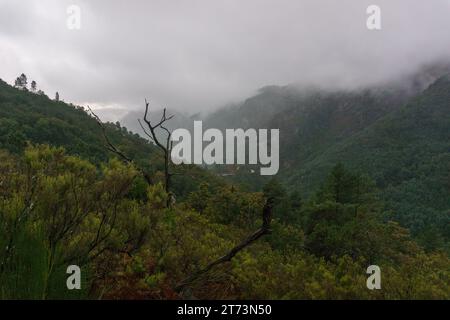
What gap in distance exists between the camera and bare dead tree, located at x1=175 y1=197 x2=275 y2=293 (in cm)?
401

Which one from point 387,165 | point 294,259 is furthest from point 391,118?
point 294,259

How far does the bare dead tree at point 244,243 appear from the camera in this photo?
158 inches

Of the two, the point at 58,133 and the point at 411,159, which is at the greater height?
the point at 411,159

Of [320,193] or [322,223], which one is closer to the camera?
[322,223]

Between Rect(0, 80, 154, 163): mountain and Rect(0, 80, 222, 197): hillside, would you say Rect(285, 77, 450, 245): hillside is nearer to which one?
Rect(0, 80, 222, 197): hillside

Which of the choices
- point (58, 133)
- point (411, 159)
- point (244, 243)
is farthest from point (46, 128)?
point (411, 159)

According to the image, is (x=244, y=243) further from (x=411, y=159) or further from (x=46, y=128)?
(x=411, y=159)

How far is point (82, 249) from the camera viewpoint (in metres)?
4.11

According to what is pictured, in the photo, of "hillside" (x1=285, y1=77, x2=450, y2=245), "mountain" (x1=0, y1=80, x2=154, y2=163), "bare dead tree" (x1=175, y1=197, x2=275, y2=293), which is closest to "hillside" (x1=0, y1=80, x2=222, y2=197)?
"mountain" (x1=0, y1=80, x2=154, y2=163)

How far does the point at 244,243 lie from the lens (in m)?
4.36

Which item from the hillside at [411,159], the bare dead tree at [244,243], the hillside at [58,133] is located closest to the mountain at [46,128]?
the hillside at [58,133]

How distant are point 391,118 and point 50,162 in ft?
626

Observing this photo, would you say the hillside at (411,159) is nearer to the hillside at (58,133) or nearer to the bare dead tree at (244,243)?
the hillside at (58,133)
